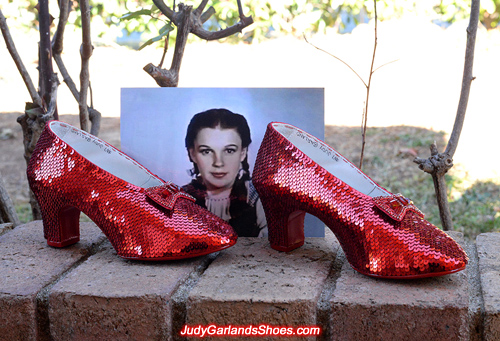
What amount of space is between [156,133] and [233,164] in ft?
0.67

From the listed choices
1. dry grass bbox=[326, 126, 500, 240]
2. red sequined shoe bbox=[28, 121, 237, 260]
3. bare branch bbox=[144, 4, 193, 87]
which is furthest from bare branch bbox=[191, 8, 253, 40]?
dry grass bbox=[326, 126, 500, 240]

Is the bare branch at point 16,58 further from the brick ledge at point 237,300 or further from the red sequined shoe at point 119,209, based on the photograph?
the brick ledge at point 237,300

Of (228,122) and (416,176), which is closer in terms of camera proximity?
(228,122)

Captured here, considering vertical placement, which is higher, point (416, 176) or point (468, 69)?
point (468, 69)

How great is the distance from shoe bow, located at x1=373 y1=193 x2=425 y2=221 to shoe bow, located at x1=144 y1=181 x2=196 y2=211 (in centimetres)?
39

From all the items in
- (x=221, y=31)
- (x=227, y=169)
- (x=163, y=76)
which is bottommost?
(x=227, y=169)

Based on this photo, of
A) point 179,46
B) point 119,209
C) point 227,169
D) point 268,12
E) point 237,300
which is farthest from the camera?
point 268,12

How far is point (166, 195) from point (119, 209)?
96mm

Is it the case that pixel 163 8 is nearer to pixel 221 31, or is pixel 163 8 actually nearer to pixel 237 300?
pixel 221 31

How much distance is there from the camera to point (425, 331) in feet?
2.88

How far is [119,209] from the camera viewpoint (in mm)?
1058

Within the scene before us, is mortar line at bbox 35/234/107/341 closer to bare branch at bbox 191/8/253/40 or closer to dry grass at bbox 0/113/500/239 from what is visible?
bare branch at bbox 191/8/253/40

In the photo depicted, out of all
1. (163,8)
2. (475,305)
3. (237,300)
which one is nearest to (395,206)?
(475,305)

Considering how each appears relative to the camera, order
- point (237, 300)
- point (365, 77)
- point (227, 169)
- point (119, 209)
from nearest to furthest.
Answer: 1. point (237, 300)
2. point (119, 209)
3. point (227, 169)
4. point (365, 77)
